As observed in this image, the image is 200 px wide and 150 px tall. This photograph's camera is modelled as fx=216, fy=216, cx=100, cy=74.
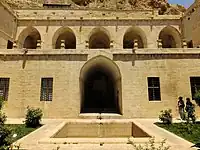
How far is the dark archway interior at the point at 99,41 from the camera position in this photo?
26.3 meters

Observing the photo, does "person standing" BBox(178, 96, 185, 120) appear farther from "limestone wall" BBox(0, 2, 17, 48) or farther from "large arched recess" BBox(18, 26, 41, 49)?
"large arched recess" BBox(18, 26, 41, 49)

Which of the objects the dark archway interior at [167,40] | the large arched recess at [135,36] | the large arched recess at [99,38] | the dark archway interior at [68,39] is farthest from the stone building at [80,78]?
the dark archway interior at [167,40]

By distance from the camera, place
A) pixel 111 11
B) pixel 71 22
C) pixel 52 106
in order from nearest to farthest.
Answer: pixel 52 106, pixel 71 22, pixel 111 11

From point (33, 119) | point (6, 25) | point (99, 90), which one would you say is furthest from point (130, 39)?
point (33, 119)

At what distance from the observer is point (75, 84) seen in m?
15.5

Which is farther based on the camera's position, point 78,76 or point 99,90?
point 99,90

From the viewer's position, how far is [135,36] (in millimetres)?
27188

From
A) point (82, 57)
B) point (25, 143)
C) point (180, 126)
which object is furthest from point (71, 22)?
point (25, 143)

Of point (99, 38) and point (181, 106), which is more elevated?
point (99, 38)

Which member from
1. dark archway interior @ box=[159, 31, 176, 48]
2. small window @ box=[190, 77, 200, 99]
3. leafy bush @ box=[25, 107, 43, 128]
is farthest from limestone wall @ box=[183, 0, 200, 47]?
leafy bush @ box=[25, 107, 43, 128]

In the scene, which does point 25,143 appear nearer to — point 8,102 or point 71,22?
point 8,102

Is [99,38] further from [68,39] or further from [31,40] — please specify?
[31,40]

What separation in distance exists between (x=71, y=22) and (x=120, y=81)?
39.5ft

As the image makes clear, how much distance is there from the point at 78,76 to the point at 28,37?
14517 millimetres
